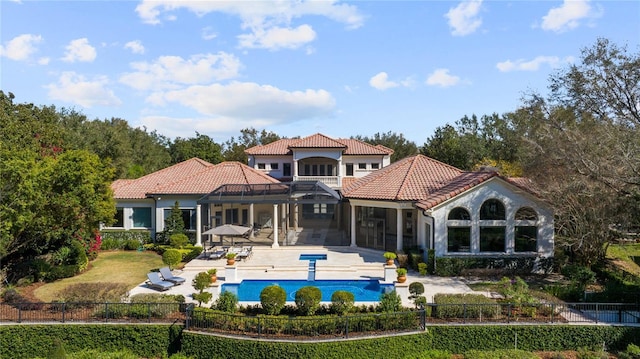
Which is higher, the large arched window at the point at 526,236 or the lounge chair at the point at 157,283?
the large arched window at the point at 526,236

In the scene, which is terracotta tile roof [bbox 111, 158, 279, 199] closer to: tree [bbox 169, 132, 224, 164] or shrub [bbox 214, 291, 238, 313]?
shrub [bbox 214, 291, 238, 313]

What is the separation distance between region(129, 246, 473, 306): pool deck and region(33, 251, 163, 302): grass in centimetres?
198

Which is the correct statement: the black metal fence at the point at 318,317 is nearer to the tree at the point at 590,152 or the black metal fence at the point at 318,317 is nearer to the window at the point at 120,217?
the tree at the point at 590,152

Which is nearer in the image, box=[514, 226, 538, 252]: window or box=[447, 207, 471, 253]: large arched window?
box=[447, 207, 471, 253]: large arched window

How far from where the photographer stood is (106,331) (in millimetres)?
15742

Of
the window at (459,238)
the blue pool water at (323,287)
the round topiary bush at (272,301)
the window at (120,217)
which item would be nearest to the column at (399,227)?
the window at (459,238)

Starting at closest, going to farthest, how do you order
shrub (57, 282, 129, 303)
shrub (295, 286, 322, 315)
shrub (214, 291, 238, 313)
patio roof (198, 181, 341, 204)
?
shrub (295, 286, 322, 315) < shrub (214, 291, 238, 313) < shrub (57, 282, 129, 303) < patio roof (198, 181, 341, 204)

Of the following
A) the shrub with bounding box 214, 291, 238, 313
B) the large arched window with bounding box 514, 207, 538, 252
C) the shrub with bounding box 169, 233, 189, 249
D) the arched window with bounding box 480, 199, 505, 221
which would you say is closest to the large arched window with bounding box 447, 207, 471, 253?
the arched window with bounding box 480, 199, 505, 221

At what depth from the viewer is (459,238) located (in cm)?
2392

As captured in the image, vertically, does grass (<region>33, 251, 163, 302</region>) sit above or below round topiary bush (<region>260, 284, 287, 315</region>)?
below

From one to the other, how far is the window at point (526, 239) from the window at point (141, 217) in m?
26.8

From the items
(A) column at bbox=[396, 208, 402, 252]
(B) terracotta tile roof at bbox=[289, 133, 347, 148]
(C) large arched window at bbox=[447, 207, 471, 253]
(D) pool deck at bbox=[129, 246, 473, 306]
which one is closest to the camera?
(D) pool deck at bbox=[129, 246, 473, 306]

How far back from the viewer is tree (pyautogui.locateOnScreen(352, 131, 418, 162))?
251 feet

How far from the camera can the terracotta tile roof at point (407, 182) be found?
27.0m
